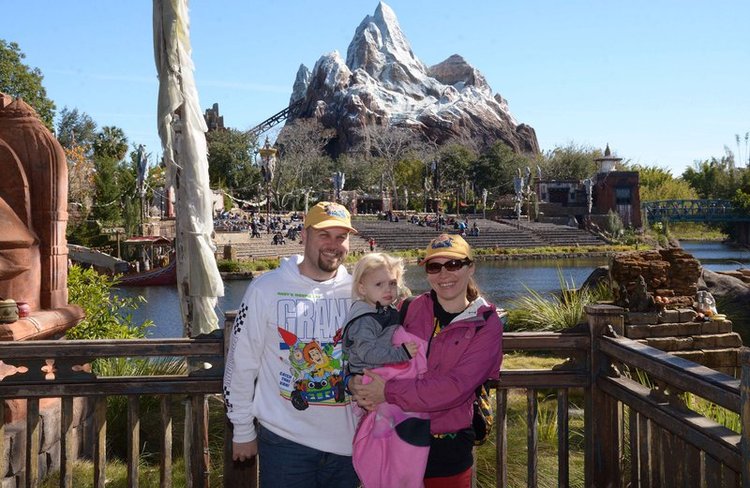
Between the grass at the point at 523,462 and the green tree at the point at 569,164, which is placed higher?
the green tree at the point at 569,164

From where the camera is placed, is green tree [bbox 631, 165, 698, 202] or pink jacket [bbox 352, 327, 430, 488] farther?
green tree [bbox 631, 165, 698, 202]

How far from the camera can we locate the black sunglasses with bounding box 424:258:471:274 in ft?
8.55

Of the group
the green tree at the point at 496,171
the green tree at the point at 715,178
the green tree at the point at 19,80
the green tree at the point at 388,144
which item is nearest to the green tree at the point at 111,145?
the green tree at the point at 19,80

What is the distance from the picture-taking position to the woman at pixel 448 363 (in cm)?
245

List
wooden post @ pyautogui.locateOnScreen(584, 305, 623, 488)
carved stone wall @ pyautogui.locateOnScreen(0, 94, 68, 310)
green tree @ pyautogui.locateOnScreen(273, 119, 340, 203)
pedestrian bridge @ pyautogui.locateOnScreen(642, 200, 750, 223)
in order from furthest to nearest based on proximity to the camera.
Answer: green tree @ pyautogui.locateOnScreen(273, 119, 340, 203)
pedestrian bridge @ pyautogui.locateOnScreen(642, 200, 750, 223)
carved stone wall @ pyautogui.locateOnScreen(0, 94, 68, 310)
wooden post @ pyautogui.locateOnScreen(584, 305, 623, 488)

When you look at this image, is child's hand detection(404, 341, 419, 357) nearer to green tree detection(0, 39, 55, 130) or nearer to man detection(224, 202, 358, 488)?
man detection(224, 202, 358, 488)

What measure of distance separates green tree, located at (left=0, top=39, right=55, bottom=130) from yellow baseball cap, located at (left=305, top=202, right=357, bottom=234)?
38.2 m

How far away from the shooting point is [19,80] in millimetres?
37406

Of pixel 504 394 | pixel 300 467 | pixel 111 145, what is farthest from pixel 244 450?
pixel 111 145

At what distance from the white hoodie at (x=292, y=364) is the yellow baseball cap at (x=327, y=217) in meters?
0.21

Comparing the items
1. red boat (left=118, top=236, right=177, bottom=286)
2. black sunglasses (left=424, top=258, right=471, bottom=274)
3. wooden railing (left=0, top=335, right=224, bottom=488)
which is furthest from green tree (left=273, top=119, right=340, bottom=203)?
black sunglasses (left=424, top=258, right=471, bottom=274)

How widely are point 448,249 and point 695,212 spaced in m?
64.1

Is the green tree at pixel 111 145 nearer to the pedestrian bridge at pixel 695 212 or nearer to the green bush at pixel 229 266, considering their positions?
the green bush at pixel 229 266

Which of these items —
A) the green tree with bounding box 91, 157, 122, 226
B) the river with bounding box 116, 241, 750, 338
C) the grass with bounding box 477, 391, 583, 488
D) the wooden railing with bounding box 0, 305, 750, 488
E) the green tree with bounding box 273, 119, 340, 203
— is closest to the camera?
the wooden railing with bounding box 0, 305, 750, 488
